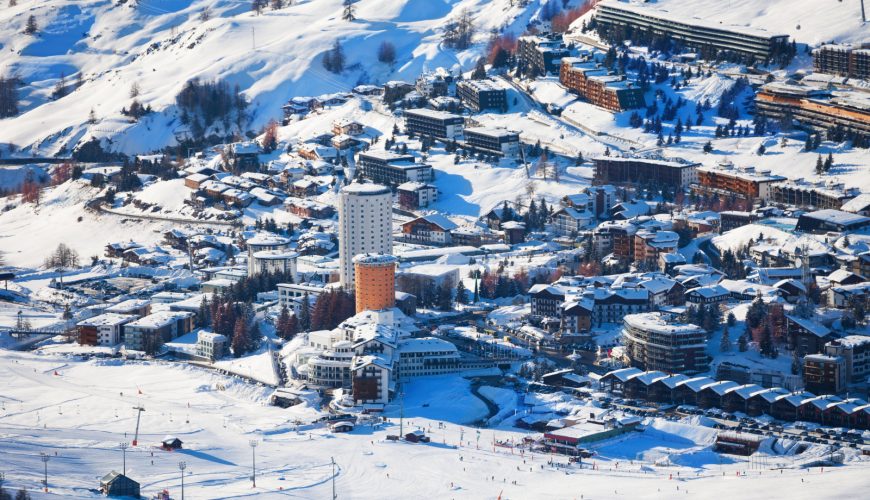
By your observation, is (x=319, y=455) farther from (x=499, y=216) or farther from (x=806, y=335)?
(x=499, y=216)

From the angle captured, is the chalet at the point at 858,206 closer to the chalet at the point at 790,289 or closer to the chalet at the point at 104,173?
the chalet at the point at 790,289

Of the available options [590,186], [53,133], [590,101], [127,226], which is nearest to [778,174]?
[590,186]

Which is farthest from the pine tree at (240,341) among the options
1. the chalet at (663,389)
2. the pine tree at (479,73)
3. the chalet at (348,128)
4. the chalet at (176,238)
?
the pine tree at (479,73)

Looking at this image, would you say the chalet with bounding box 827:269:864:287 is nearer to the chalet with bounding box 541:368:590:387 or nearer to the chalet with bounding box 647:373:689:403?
the chalet with bounding box 647:373:689:403

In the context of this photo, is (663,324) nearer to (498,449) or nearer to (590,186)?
(498,449)

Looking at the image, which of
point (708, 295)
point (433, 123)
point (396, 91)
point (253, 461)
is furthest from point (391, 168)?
point (253, 461)
